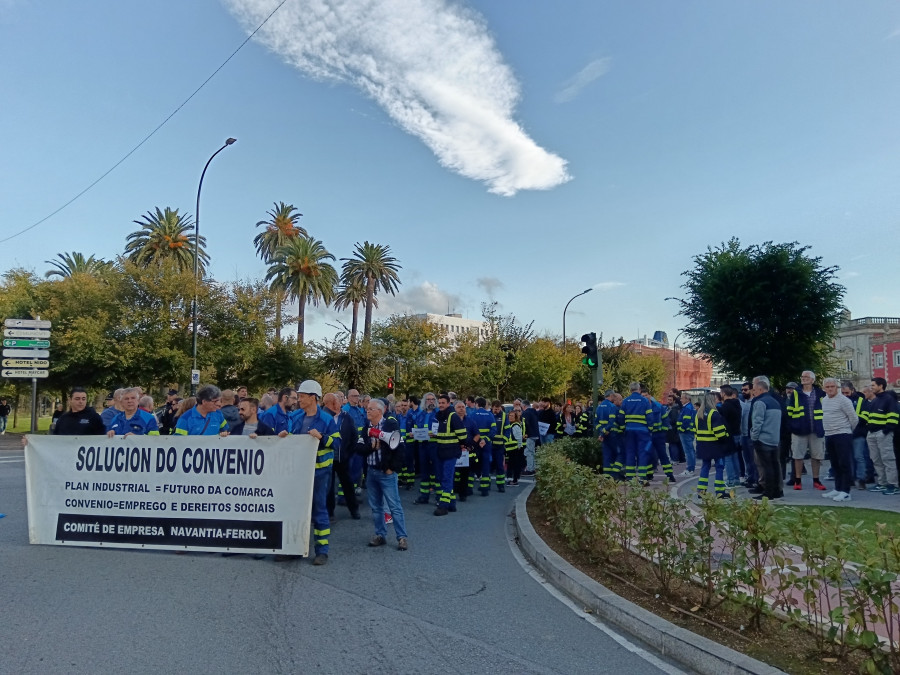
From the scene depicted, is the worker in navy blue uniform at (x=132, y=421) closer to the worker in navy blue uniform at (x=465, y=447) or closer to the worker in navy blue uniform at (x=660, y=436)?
the worker in navy blue uniform at (x=465, y=447)

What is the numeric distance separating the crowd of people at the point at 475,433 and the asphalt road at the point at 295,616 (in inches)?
35.7

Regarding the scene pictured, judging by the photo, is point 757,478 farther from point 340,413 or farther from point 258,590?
point 258,590

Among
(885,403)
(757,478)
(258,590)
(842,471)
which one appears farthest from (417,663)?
(885,403)

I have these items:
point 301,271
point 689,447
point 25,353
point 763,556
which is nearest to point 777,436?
point 689,447

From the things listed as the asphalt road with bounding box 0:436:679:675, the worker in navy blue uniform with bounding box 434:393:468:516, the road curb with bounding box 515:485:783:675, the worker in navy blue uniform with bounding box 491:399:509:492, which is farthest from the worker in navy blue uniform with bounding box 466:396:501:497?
the road curb with bounding box 515:485:783:675

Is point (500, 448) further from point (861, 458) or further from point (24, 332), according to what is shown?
point (24, 332)

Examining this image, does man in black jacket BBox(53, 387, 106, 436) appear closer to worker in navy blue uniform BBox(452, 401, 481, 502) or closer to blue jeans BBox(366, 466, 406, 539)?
blue jeans BBox(366, 466, 406, 539)

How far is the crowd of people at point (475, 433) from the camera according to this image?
26.2 feet

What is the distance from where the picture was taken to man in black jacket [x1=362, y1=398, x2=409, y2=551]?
789cm

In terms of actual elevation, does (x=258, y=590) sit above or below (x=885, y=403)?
below

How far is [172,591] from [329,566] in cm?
162

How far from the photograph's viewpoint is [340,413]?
8758 mm

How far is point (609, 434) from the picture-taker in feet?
43.7

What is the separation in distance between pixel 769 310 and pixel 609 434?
15.2 meters
